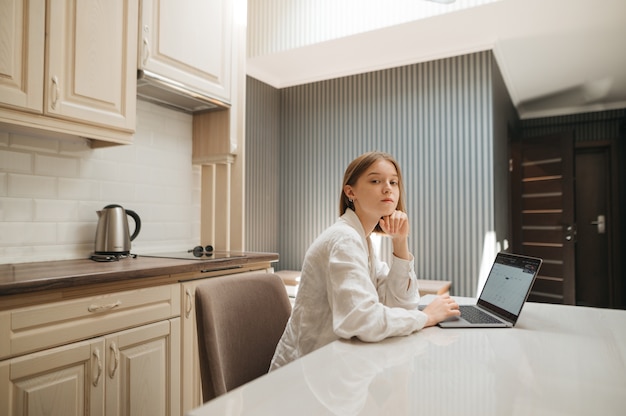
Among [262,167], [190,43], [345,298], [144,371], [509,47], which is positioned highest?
[509,47]

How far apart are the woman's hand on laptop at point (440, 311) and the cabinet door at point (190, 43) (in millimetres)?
1851

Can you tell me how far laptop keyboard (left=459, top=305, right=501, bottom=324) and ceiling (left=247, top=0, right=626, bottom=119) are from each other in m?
2.37

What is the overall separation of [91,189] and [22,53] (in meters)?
0.77

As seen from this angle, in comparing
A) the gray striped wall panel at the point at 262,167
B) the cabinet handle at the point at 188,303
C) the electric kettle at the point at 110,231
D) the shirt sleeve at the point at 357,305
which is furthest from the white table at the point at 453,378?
the gray striped wall panel at the point at 262,167

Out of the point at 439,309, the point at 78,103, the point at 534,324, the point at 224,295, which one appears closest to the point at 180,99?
the point at 78,103

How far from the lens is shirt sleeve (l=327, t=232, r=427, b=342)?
1.04 m

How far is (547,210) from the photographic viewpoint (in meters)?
5.29

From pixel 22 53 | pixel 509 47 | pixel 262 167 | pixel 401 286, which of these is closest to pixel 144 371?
pixel 401 286

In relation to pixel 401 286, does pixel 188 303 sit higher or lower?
lower

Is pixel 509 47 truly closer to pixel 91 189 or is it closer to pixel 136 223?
pixel 136 223

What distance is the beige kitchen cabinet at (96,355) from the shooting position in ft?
4.71

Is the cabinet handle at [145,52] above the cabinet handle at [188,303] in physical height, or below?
above

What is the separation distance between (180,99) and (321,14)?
61.1 inches

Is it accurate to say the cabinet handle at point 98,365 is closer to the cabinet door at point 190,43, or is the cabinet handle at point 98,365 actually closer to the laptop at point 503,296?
the laptop at point 503,296
